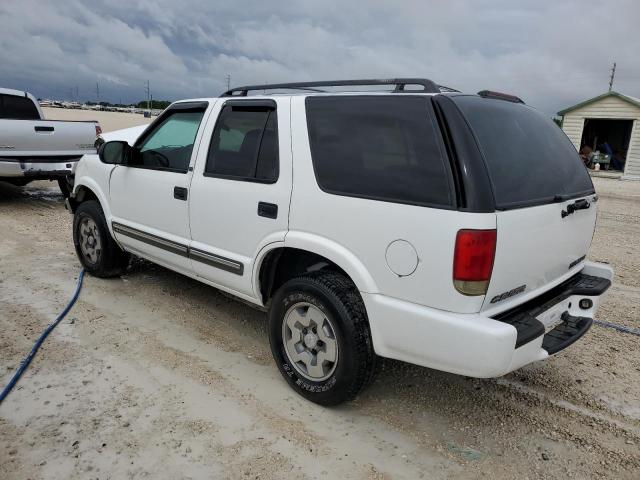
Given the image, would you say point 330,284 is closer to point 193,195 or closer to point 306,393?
point 306,393

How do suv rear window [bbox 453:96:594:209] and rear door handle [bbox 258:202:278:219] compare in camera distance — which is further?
rear door handle [bbox 258:202:278:219]

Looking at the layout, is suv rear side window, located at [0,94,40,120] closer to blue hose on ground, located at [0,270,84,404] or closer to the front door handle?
blue hose on ground, located at [0,270,84,404]

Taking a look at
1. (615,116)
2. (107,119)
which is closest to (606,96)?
(615,116)

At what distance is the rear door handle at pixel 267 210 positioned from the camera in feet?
10.0

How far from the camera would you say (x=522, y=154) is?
270 centimetres

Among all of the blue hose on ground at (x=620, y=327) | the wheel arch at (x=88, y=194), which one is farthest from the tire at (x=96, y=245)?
the blue hose on ground at (x=620, y=327)

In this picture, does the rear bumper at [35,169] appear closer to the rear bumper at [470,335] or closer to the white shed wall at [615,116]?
the rear bumper at [470,335]

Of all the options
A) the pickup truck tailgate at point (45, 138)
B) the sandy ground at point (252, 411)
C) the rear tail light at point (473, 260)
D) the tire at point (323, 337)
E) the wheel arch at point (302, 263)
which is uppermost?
the pickup truck tailgate at point (45, 138)

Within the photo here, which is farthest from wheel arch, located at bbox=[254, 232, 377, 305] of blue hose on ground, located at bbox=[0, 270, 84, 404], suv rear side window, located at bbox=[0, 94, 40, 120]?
suv rear side window, located at bbox=[0, 94, 40, 120]

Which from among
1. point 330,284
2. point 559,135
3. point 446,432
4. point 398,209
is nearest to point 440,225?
point 398,209

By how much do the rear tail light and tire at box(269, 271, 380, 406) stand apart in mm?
651

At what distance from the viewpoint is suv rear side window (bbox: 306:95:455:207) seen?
2.42 metres

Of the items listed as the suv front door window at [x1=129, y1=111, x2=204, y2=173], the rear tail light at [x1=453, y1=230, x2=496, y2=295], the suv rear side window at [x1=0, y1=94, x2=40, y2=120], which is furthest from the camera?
the suv rear side window at [x1=0, y1=94, x2=40, y2=120]

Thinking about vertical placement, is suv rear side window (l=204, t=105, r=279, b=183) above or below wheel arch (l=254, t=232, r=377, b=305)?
above
